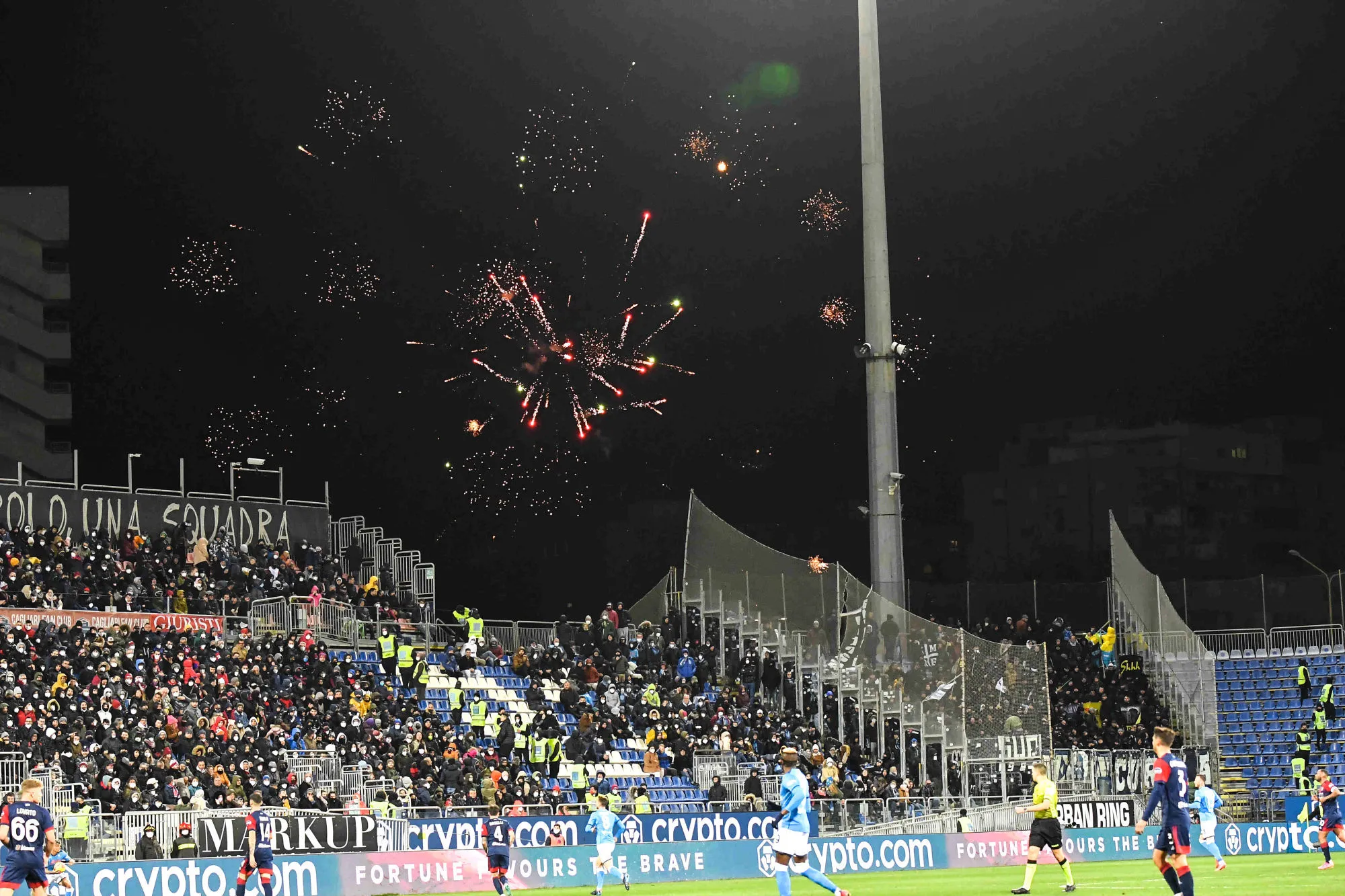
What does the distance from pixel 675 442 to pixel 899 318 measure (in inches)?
568

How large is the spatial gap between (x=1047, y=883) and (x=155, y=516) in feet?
105

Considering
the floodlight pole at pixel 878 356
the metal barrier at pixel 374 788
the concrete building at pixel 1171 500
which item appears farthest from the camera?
the concrete building at pixel 1171 500

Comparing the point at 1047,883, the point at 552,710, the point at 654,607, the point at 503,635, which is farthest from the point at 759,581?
the point at 1047,883

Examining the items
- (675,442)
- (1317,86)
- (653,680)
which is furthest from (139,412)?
(1317,86)

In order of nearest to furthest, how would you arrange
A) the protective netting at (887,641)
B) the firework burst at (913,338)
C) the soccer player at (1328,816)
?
the soccer player at (1328,816) < the protective netting at (887,641) < the firework burst at (913,338)

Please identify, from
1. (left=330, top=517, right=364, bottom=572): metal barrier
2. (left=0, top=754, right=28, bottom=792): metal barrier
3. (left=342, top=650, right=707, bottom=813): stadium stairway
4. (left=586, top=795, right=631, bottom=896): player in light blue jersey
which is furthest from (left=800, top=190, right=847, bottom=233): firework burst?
(left=586, top=795, right=631, bottom=896): player in light blue jersey

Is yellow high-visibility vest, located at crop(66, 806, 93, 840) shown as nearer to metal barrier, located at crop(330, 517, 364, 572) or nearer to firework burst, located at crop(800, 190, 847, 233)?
metal barrier, located at crop(330, 517, 364, 572)

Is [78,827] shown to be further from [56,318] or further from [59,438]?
[59,438]

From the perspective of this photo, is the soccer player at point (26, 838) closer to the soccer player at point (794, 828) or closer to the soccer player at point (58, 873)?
the soccer player at point (58, 873)

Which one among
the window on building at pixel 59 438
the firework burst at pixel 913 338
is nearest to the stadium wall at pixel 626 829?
the window on building at pixel 59 438

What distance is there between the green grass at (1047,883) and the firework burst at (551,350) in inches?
1146

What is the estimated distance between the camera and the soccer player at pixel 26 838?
75.6ft

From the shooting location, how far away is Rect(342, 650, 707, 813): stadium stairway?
4662cm

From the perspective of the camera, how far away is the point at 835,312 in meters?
91.4
